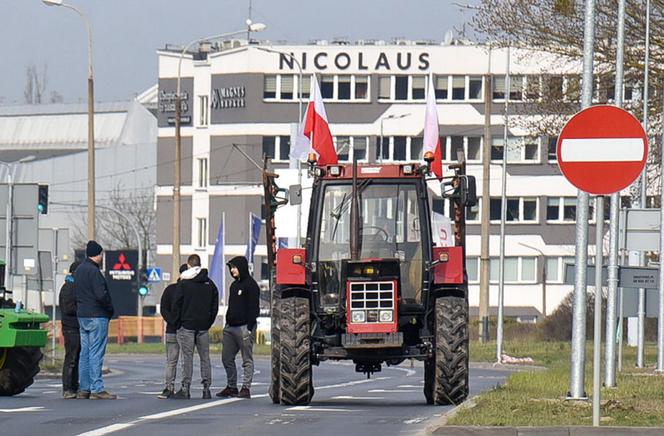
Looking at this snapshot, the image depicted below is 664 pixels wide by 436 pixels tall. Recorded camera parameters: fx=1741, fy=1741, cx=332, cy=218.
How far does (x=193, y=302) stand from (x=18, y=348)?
2.78 meters

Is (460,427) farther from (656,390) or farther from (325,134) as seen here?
(325,134)

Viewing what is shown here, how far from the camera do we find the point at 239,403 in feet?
68.2

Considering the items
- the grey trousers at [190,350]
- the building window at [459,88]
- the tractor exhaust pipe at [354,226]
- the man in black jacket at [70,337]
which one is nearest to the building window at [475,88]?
the building window at [459,88]

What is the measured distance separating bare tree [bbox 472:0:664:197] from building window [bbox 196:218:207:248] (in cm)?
5737

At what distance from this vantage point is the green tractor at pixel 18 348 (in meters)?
23.0

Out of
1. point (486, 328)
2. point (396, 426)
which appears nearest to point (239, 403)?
point (396, 426)

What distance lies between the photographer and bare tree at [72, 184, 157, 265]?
111562 mm

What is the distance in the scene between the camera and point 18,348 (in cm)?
2330

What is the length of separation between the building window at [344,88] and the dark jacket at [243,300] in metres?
71.0

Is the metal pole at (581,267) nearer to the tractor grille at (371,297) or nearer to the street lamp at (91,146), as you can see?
the tractor grille at (371,297)

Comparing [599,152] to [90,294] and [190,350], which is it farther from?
[90,294]

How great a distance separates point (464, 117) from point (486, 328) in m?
33.2

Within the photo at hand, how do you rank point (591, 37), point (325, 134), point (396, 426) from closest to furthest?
point (396, 426)
point (591, 37)
point (325, 134)

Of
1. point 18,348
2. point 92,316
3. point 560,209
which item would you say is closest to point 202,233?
point 560,209
